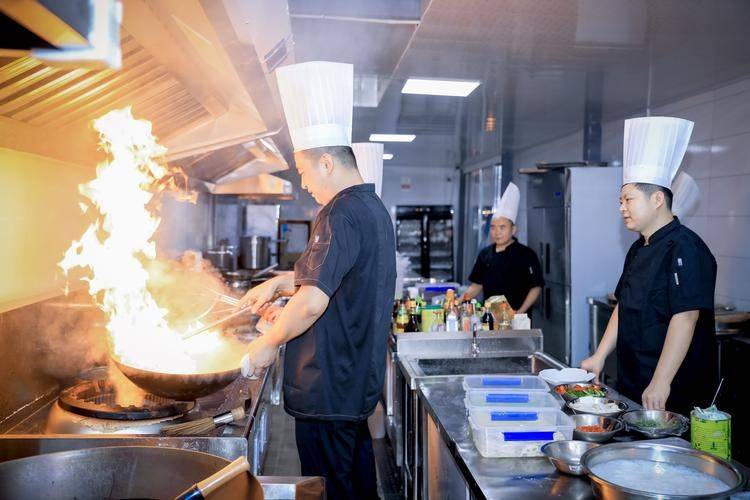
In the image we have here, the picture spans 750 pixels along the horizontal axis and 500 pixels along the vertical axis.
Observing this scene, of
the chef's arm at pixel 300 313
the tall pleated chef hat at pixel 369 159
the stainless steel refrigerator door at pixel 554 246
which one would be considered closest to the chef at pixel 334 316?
the chef's arm at pixel 300 313

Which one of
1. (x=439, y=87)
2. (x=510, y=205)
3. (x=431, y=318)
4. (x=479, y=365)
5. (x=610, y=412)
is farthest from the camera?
(x=510, y=205)

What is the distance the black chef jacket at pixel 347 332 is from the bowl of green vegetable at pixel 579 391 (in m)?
0.68

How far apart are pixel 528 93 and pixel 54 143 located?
3620mm

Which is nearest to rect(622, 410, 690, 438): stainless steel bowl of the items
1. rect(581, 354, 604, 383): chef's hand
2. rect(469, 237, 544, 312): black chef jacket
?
rect(581, 354, 604, 383): chef's hand

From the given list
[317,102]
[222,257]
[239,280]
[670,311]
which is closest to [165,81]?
[317,102]

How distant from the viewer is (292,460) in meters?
3.70

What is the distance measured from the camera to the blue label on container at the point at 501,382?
2.08m

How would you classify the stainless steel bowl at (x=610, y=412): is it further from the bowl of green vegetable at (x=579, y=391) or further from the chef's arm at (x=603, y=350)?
the chef's arm at (x=603, y=350)

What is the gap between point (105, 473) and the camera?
994 mm

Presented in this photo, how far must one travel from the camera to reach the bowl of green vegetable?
2.00 m

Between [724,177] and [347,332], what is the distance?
3.57 m

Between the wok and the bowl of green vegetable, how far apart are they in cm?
141

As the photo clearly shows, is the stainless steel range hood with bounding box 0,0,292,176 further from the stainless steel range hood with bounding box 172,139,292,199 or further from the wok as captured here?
the stainless steel range hood with bounding box 172,139,292,199

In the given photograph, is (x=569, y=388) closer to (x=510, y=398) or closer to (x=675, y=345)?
(x=510, y=398)
